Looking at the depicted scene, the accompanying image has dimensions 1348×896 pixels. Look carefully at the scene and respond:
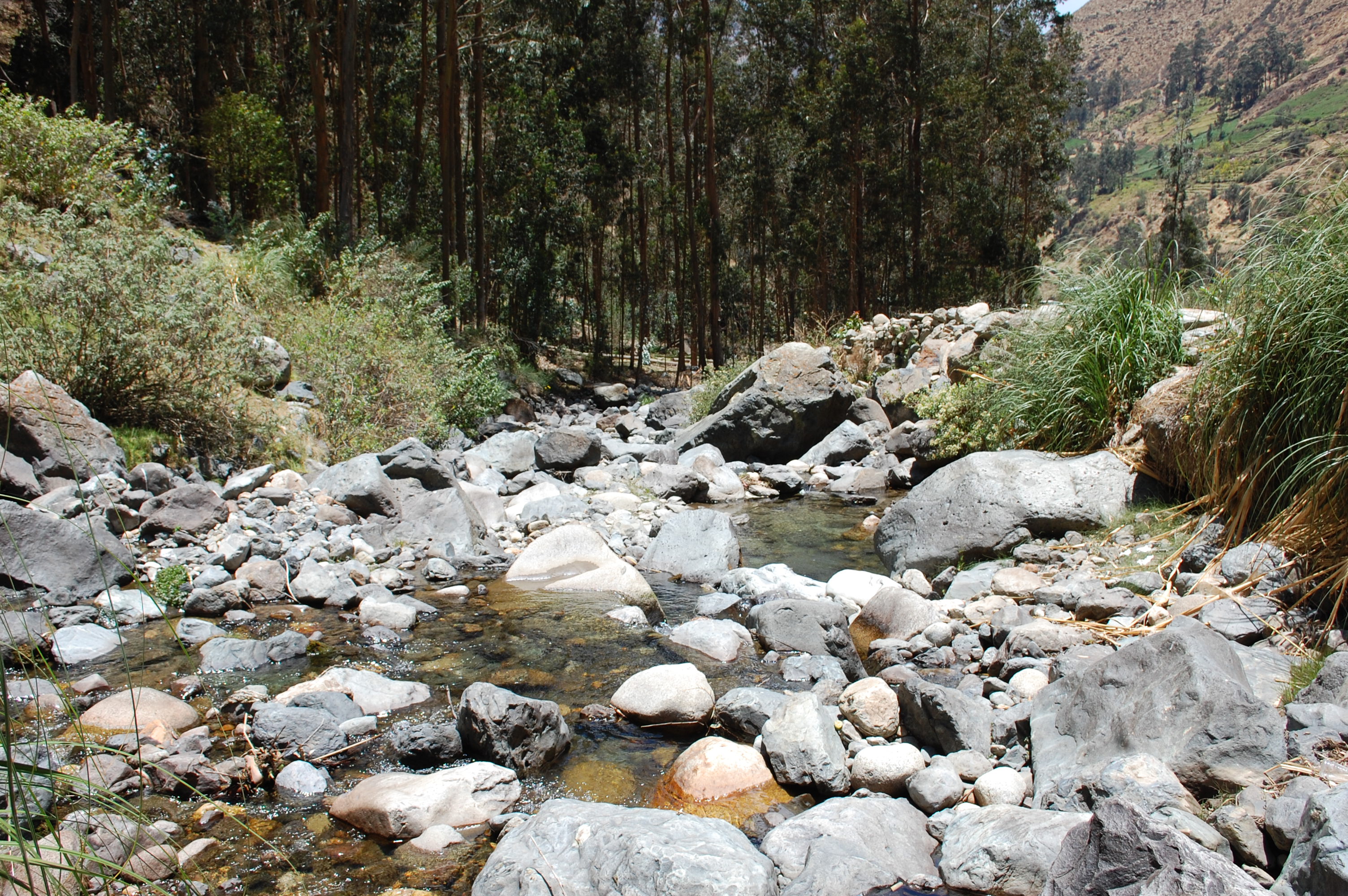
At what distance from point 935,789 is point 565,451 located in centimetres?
927

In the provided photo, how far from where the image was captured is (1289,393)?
447cm

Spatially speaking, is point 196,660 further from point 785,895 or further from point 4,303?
point 4,303

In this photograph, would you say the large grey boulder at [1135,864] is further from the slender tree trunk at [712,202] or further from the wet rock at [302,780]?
the slender tree trunk at [712,202]

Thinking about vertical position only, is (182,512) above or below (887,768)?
above

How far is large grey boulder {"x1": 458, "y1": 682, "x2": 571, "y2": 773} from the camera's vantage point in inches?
161

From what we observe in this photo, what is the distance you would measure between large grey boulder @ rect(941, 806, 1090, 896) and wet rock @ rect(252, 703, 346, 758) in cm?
283

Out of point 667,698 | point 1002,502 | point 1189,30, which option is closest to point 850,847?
point 667,698

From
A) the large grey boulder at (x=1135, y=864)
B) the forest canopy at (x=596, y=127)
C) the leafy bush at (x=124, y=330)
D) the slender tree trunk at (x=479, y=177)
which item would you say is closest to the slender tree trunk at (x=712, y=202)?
the forest canopy at (x=596, y=127)

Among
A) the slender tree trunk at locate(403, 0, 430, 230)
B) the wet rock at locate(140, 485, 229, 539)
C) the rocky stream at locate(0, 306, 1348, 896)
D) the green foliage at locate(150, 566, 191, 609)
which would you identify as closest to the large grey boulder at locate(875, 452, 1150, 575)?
the rocky stream at locate(0, 306, 1348, 896)

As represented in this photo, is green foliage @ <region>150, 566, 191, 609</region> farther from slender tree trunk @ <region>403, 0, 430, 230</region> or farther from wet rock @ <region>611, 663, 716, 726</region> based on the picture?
slender tree trunk @ <region>403, 0, 430, 230</region>

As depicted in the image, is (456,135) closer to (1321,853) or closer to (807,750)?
(807,750)

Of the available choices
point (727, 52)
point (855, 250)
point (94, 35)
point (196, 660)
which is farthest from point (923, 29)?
point (196, 660)

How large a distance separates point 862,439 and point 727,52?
945 inches

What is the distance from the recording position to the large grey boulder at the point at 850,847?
3000 mm
